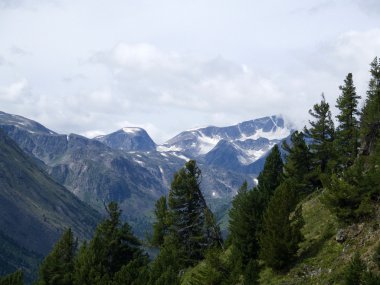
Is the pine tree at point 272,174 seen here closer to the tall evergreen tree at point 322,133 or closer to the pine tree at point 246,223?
the tall evergreen tree at point 322,133

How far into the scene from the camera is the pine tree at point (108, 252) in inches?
1818

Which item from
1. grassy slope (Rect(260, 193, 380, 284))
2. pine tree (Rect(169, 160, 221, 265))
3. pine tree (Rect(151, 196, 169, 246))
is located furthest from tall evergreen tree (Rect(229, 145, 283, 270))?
pine tree (Rect(151, 196, 169, 246))

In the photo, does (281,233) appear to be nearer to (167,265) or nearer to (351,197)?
(351,197)

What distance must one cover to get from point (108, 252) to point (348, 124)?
32.5 m

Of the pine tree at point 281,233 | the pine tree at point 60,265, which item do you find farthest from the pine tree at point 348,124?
the pine tree at point 60,265

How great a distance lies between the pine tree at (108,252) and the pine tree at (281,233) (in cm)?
2034

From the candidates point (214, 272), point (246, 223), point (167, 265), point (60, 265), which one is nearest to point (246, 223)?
point (246, 223)

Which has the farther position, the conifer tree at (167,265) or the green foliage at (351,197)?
the conifer tree at (167,265)

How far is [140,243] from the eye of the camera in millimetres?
55344

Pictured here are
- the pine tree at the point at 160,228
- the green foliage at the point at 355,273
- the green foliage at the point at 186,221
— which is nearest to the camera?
the green foliage at the point at 355,273

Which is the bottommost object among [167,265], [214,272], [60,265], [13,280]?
[13,280]

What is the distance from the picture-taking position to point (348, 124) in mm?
53156

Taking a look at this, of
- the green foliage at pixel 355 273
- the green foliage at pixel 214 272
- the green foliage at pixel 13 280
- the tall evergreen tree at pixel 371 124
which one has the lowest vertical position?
the green foliage at pixel 13 280

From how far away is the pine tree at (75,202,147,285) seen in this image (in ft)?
152
